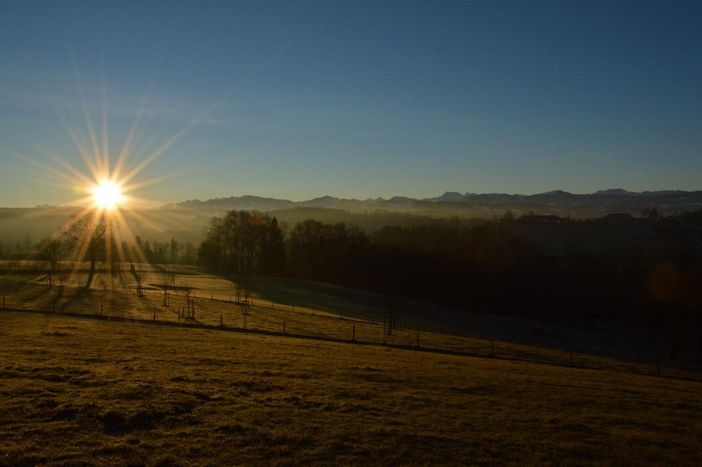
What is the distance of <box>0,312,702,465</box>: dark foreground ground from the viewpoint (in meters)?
15.1

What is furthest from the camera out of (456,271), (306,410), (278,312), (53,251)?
(456,271)

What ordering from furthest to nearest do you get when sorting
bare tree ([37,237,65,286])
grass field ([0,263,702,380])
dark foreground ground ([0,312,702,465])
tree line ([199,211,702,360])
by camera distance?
tree line ([199,211,702,360])
bare tree ([37,237,65,286])
grass field ([0,263,702,380])
dark foreground ground ([0,312,702,465])

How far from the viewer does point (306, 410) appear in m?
19.0

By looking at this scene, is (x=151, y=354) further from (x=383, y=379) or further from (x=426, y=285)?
(x=426, y=285)

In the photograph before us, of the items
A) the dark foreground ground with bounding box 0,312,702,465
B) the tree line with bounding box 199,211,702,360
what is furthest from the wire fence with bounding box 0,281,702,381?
the tree line with bounding box 199,211,702,360

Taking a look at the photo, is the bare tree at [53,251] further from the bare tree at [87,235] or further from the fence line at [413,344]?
the fence line at [413,344]

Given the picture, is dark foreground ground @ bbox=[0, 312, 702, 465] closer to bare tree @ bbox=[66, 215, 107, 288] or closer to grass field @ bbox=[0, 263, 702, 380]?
grass field @ bbox=[0, 263, 702, 380]

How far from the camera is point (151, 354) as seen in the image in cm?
2797

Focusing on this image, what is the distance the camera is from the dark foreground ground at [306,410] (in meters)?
15.1

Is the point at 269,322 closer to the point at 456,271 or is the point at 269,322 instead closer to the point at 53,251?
the point at 53,251

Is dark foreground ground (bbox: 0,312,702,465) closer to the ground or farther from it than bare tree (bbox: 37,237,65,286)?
closer to the ground

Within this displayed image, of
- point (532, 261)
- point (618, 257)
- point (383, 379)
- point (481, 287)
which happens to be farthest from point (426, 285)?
point (383, 379)

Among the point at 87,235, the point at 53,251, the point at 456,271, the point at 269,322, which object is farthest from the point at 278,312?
the point at 456,271

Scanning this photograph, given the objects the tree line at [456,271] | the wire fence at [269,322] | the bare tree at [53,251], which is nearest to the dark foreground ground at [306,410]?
the wire fence at [269,322]
